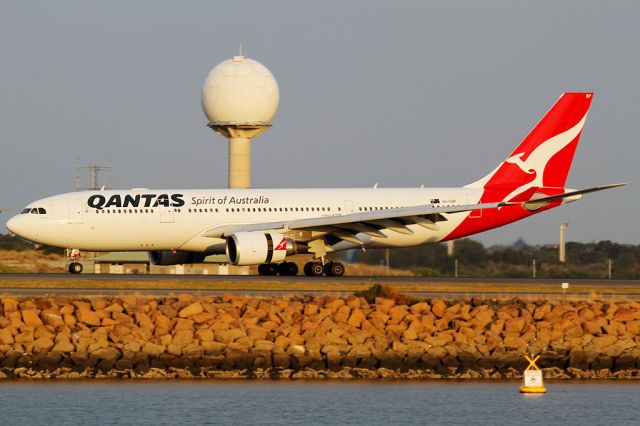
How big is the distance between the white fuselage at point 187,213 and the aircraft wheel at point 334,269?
91 cm

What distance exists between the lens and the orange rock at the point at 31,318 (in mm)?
32375

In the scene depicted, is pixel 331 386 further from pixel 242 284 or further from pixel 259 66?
pixel 259 66

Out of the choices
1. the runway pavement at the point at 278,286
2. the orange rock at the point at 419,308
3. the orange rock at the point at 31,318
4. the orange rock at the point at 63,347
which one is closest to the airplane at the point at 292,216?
the runway pavement at the point at 278,286

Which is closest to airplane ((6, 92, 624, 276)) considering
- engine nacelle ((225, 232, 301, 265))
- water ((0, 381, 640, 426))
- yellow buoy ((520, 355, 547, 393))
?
engine nacelle ((225, 232, 301, 265))

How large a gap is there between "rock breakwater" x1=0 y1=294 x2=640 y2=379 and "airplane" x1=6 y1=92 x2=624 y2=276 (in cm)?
1374

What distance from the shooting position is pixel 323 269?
50281 mm

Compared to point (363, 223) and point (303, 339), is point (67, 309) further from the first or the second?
point (363, 223)

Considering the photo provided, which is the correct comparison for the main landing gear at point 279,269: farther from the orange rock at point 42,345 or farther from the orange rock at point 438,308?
the orange rock at point 42,345

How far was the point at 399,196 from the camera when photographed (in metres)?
52.2

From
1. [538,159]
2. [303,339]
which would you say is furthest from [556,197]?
[303,339]

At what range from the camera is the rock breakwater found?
31.0m

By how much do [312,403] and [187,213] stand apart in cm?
2331

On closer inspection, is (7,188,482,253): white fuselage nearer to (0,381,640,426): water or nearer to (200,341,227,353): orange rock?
(200,341,227,353): orange rock

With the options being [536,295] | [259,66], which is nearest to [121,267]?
[259,66]
